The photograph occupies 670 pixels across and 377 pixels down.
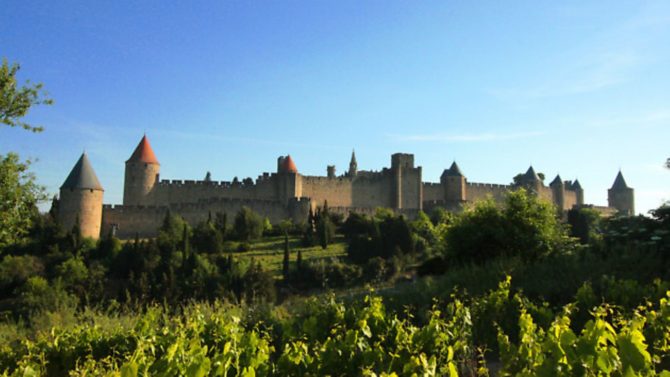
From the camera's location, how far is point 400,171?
161 feet

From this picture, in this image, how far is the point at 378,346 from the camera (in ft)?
14.3

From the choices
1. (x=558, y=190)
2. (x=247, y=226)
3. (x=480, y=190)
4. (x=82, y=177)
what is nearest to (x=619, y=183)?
(x=558, y=190)

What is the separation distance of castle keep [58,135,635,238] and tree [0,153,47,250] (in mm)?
25203

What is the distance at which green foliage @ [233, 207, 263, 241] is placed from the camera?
37500mm

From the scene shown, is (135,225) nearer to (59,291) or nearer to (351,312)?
(59,291)

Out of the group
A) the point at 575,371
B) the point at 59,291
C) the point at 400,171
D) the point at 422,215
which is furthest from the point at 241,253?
the point at 575,371

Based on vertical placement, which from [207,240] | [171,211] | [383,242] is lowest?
[207,240]

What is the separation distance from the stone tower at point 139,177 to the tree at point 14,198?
1192 inches

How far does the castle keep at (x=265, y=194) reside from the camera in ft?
121

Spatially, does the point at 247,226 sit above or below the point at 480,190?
below

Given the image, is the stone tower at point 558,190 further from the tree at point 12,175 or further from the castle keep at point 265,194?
the tree at point 12,175

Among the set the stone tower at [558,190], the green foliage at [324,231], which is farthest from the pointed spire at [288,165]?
the stone tower at [558,190]

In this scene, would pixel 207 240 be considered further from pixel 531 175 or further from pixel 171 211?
pixel 531 175

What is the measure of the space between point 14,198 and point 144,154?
31.8m
